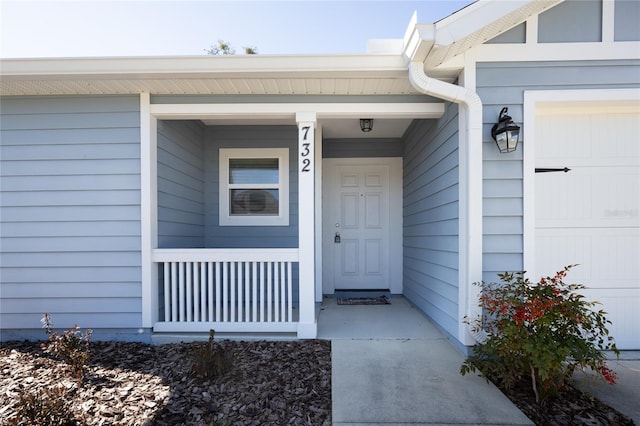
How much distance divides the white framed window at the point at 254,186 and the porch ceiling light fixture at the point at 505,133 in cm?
252

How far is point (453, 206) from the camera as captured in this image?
2904 mm

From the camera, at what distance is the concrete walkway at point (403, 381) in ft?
6.40

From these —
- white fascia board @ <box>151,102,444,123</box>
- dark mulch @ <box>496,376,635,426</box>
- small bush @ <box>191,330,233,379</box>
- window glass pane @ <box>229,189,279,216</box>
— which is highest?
white fascia board @ <box>151,102,444,123</box>

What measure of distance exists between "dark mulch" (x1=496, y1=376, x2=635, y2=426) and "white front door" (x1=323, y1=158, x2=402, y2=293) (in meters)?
2.66

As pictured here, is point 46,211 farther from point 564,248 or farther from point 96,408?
point 564,248

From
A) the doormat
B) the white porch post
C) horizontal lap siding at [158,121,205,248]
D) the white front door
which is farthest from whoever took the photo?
the white front door

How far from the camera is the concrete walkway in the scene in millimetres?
1952

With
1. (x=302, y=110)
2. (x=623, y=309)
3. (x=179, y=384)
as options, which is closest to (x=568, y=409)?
(x=623, y=309)

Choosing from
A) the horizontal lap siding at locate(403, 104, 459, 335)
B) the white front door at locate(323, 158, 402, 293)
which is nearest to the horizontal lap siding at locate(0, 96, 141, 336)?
the white front door at locate(323, 158, 402, 293)

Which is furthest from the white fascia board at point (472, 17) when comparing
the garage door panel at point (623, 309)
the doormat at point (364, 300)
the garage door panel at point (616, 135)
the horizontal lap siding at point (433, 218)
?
the doormat at point (364, 300)

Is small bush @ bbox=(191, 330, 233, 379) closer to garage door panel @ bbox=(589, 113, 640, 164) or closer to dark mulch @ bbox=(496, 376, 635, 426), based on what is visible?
dark mulch @ bbox=(496, 376, 635, 426)

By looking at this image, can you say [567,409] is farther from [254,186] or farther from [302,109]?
[254,186]

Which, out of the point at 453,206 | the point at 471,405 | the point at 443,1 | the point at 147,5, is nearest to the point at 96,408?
the point at 471,405

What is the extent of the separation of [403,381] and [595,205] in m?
2.19
